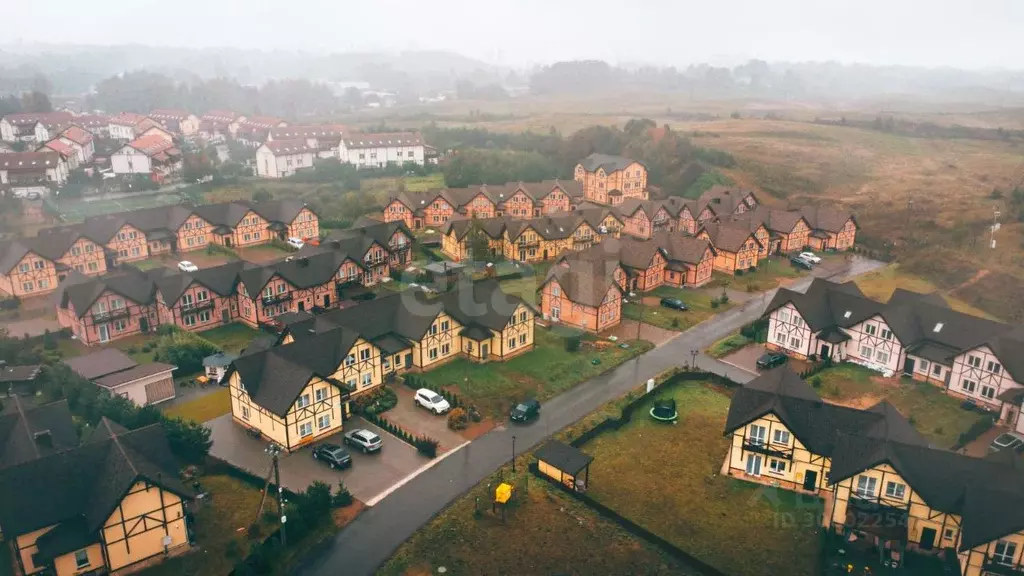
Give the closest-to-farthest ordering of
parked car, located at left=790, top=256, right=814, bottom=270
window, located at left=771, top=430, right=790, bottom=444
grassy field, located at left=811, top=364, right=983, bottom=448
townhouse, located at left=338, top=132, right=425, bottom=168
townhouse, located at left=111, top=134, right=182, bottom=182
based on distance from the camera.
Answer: window, located at left=771, top=430, right=790, bottom=444
grassy field, located at left=811, top=364, right=983, bottom=448
parked car, located at left=790, top=256, right=814, bottom=270
townhouse, located at left=111, top=134, right=182, bottom=182
townhouse, located at left=338, top=132, right=425, bottom=168

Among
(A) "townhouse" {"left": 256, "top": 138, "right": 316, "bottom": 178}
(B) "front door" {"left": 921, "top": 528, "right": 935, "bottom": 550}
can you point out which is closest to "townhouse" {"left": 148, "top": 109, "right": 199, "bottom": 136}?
(A) "townhouse" {"left": 256, "top": 138, "right": 316, "bottom": 178}

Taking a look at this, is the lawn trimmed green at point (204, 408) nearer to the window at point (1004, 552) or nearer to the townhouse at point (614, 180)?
the window at point (1004, 552)

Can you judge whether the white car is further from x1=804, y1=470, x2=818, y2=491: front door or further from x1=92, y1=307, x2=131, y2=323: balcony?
x1=92, y1=307, x2=131, y2=323: balcony

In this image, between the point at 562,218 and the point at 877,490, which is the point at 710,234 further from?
the point at 877,490

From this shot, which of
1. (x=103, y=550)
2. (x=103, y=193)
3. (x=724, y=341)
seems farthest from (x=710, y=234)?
(x=103, y=193)

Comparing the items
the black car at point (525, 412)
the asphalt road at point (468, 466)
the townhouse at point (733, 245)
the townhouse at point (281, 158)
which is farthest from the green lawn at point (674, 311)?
the townhouse at point (281, 158)

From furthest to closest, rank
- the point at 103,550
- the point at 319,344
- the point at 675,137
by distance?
the point at 675,137
the point at 319,344
the point at 103,550
